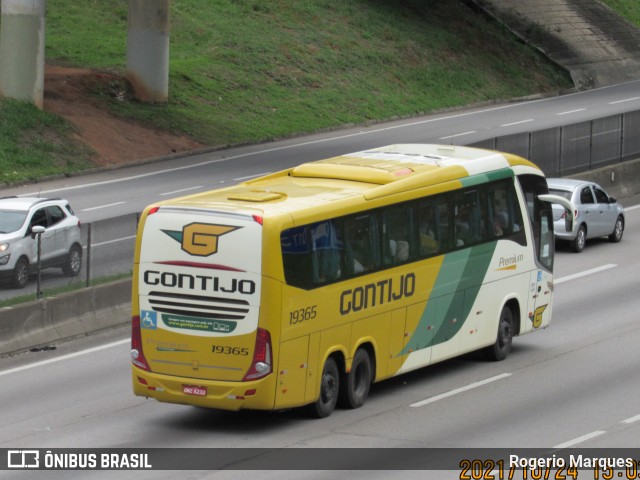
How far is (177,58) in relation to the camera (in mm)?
59031

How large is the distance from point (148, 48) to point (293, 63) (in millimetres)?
9844

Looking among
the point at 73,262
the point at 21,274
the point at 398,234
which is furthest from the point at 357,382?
the point at 73,262

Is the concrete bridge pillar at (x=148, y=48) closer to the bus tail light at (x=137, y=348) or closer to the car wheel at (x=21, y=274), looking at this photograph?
the car wheel at (x=21, y=274)

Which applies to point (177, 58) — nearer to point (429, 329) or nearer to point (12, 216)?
point (12, 216)

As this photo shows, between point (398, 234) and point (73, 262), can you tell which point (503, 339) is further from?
point (73, 262)

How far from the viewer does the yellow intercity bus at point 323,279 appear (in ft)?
56.1

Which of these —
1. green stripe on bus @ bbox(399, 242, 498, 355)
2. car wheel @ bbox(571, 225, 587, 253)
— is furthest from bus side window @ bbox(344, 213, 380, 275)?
car wheel @ bbox(571, 225, 587, 253)

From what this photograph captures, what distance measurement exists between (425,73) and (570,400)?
150 ft

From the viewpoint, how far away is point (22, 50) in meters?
47.2

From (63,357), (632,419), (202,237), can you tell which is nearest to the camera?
(202,237)

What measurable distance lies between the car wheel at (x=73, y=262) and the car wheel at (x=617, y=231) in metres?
15.2

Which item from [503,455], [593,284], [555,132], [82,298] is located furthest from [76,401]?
[555,132]

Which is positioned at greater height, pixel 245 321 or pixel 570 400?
pixel 245 321

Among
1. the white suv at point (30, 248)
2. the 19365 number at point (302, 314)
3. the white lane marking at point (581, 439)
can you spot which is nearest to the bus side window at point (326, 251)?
the 19365 number at point (302, 314)
